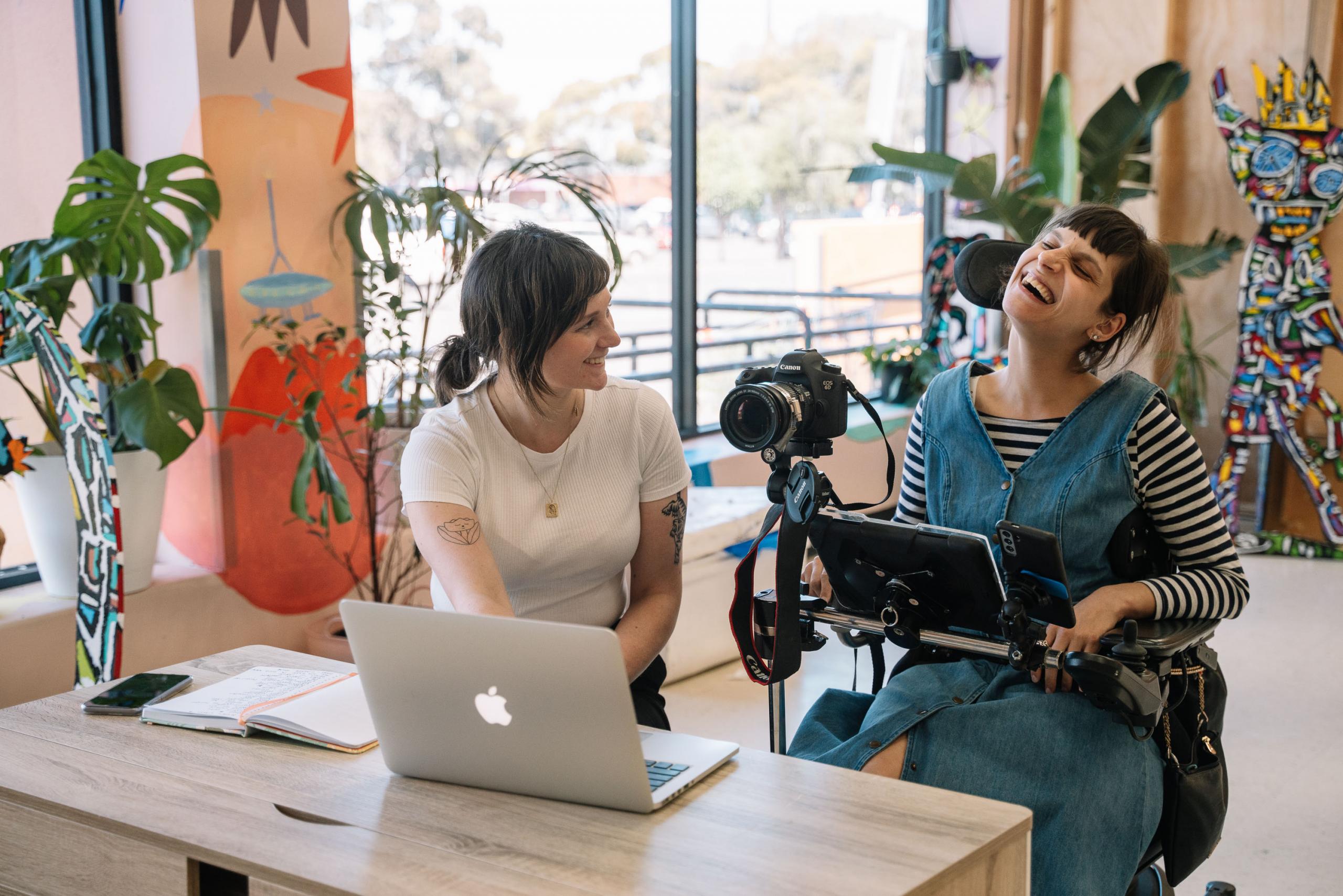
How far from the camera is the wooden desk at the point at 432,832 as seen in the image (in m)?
1.19

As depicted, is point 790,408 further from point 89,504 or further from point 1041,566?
point 89,504

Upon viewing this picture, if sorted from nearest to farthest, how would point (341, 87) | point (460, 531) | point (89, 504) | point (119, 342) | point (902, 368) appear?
point (460, 531) < point (89, 504) < point (119, 342) < point (341, 87) < point (902, 368)

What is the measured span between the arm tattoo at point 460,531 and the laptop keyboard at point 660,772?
477 mm

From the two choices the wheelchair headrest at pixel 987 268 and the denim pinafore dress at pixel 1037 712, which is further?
the wheelchair headrest at pixel 987 268

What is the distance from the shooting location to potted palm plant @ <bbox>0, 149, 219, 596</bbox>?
8.53 ft

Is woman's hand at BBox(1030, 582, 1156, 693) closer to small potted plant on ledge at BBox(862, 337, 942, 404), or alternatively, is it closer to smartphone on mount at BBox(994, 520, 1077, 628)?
smartphone on mount at BBox(994, 520, 1077, 628)

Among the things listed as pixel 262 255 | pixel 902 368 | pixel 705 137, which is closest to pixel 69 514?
pixel 262 255

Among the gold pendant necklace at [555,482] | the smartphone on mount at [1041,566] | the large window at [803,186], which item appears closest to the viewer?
the smartphone on mount at [1041,566]

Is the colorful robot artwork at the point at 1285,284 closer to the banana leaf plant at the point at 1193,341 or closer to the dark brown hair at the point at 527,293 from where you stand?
the banana leaf plant at the point at 1193,341

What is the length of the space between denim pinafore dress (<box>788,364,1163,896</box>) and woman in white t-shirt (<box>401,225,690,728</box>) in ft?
1.19

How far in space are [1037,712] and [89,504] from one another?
1.63 m

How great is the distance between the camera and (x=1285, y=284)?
4.85 metres

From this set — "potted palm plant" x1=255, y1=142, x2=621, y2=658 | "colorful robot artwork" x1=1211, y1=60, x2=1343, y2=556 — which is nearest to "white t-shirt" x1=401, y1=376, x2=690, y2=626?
"potted palm plant" x1=255, y1=142, x2=621, y2=658

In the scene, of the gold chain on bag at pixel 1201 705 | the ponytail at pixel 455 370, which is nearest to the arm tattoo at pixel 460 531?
the ponytail at pixel 455 370
